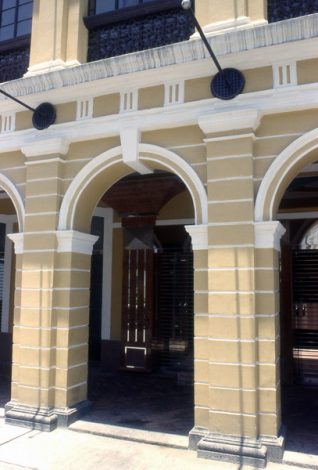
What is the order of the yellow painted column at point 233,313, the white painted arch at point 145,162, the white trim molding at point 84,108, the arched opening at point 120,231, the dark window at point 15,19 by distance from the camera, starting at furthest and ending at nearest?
the dark window at point 15,19 → the white trim molding at point 84,108 → the arched opening at point 120,231 → the white painted arch at point 145,162 → the yellow painted column at point 233,313

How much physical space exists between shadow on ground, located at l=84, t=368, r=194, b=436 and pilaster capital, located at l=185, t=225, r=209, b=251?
2468mm

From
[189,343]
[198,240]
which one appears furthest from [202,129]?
[189,343]

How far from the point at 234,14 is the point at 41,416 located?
19.6 feet

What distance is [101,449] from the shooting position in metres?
5.39

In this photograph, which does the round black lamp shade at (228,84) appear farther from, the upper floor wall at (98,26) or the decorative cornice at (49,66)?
the decorative cornice at (49,66)

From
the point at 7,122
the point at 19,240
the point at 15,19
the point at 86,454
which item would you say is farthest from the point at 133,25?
the point at 86,454

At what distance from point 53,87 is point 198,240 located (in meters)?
3.17

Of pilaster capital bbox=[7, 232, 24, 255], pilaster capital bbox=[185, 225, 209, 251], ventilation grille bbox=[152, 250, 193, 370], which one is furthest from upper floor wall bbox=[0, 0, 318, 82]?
ventilation grille bbox=[152, 250, 193, 370]

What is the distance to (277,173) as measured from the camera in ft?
17.6

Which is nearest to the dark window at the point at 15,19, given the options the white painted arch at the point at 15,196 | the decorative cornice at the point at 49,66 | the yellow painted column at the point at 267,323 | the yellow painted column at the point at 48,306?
the decorative cornice at the point at 49,66

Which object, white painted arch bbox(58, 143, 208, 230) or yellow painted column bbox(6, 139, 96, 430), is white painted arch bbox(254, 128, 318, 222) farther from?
yellow painted column bbox(6, 139, 96, 430)

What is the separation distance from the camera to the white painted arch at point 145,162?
18.7ft

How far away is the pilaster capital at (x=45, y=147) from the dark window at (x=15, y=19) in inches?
87.4

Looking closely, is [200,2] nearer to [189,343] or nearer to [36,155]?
[36,155]
